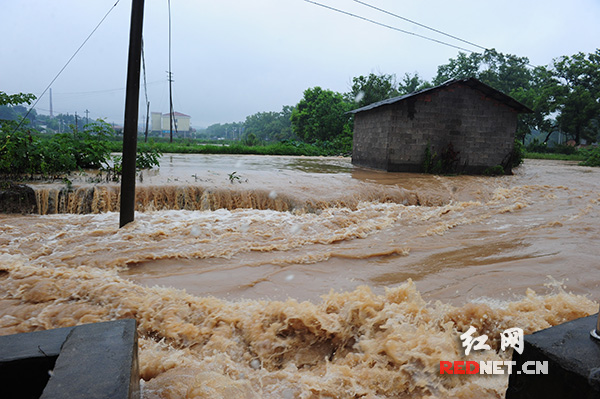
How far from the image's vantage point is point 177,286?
12.5 feet

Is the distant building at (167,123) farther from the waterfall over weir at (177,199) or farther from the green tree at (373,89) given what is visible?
the waterfall over weir at (177,199)

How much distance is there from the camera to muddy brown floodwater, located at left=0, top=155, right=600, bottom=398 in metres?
2.40

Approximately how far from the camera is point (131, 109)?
5.08m

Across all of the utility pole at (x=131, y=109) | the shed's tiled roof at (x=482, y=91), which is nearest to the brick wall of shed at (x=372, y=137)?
the shed's tiled roof at (x=482, y=91)

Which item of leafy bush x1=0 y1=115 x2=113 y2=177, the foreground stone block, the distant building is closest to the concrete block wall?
leafy bush x1=0 y1=115 x2=113 y2=177


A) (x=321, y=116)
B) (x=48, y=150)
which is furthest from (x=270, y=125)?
(x=48, y=150)

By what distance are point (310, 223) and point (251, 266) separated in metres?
2.13

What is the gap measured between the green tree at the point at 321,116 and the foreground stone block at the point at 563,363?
94.8 feet

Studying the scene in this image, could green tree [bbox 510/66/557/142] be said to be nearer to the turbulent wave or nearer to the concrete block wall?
the concrete block wall

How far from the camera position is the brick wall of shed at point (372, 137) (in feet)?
41.8

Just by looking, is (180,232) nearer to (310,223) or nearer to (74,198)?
(310,223)

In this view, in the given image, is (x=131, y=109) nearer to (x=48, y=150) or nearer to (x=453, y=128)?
(x=48, y=150)

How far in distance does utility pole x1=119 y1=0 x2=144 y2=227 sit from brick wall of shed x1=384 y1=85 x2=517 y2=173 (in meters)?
9.08

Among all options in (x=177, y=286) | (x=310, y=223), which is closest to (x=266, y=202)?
(x=310, y=223)
